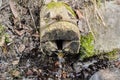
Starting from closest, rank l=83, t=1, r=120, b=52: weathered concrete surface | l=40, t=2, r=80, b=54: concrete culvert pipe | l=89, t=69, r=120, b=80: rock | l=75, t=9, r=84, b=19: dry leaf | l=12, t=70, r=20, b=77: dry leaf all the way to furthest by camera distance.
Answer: l=89, t=69, r=120, b=80: rock → l=40, t=2, r=80, b=54: concrete culvert pipe → l=12, t=70, r=20, b=77: dry leaf → l=83, t=1, r=120, b=52: weathered concrete surface → l=75, t=9, r=84, b=19: dry leaf

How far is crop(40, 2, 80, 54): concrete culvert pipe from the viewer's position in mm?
4277

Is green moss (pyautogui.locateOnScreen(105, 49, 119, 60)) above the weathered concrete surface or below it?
below

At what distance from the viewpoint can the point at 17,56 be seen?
459 cm

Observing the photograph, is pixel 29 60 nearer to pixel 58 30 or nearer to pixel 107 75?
pixel 58 30

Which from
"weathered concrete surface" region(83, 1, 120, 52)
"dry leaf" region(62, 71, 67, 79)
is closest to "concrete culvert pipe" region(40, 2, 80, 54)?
"dry leaf" region(62, 71, 67, 79)

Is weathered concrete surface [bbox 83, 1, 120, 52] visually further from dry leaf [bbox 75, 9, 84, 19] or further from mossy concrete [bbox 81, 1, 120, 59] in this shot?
dry leaf [bbox 75, 9, 84, 19]

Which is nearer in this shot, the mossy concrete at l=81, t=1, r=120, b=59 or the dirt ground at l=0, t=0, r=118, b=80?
the dirt ground at l=0, t=0, r=118, b=80

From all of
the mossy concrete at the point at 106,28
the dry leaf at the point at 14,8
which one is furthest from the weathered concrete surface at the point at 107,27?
the dry leaf at the point at 14,8

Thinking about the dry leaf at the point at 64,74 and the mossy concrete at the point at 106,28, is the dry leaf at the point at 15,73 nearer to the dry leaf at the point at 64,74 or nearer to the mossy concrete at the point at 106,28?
the dry leaf at the point at 64,74

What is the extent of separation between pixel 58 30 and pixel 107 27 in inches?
35.7

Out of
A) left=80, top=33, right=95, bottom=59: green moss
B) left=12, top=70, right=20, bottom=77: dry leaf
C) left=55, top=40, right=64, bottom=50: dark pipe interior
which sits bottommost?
left=12, top=70, right=20, bottom=77: dry leaf

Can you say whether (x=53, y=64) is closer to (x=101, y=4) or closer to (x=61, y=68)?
(x=61, y=68)

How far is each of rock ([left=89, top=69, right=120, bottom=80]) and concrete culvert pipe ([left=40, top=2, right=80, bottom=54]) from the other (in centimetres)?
39

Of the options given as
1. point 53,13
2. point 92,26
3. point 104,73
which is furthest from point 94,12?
point 104,73
